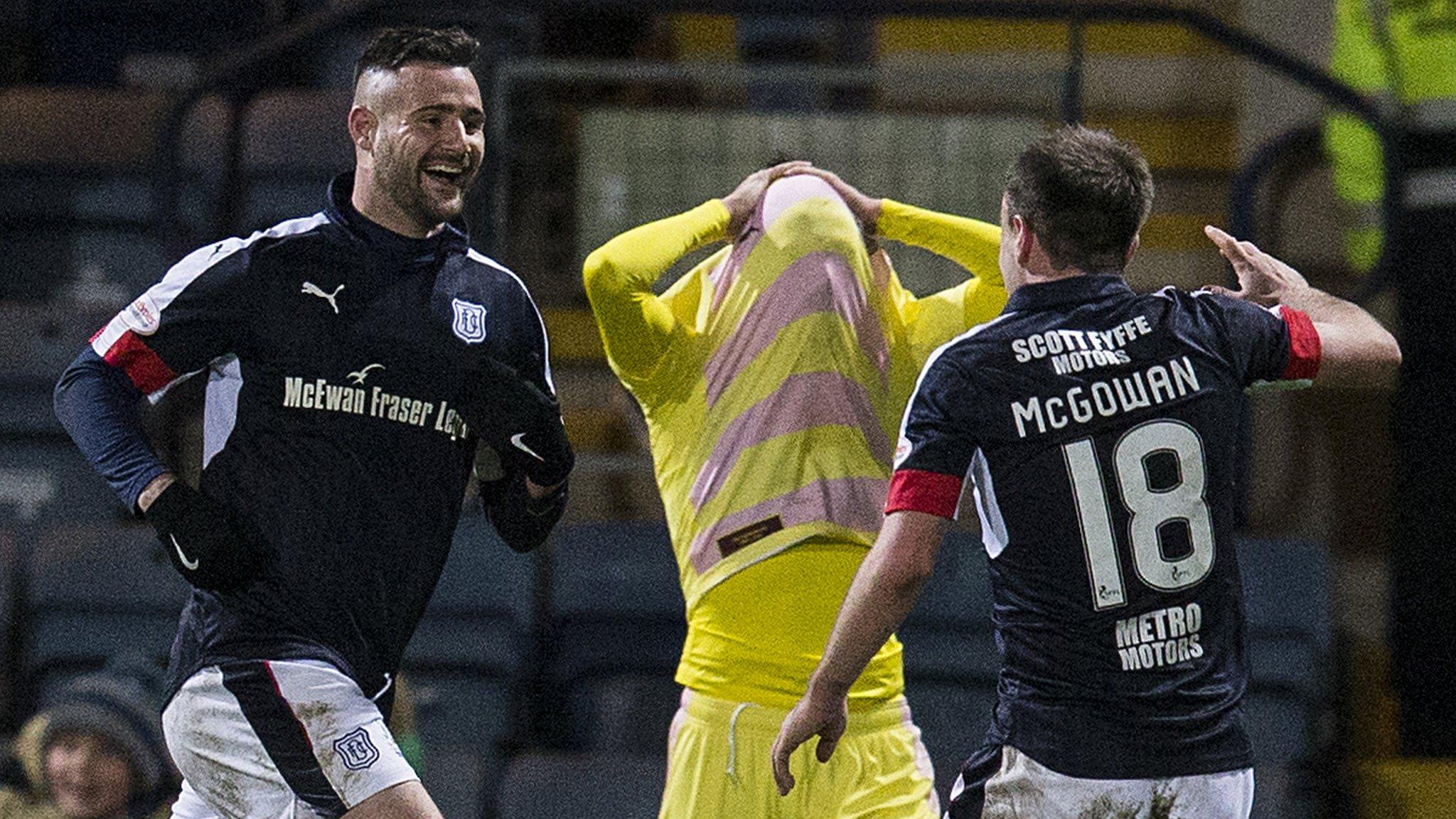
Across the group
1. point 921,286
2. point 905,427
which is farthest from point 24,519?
point 905,427

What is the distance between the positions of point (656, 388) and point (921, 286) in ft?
9.30

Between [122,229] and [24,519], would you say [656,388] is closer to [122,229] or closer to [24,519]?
[24,519]

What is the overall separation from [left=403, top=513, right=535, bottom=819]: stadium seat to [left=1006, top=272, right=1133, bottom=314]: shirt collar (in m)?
3.23

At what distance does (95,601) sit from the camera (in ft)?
21.0

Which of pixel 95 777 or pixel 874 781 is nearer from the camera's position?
pixel 874 781

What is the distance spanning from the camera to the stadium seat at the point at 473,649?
20.6ft

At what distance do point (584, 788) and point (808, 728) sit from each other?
262cm

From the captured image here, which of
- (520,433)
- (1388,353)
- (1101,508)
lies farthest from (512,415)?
(1388,353)

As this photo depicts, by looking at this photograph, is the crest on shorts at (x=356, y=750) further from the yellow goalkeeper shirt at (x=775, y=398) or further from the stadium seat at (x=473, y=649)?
the stadium seat at (x=473, y=649)

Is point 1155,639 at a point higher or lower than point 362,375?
lower

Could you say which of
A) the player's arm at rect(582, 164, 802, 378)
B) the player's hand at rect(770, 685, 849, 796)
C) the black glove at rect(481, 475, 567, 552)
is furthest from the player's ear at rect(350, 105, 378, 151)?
the player's hand at rect(770, 685, 849, 796)

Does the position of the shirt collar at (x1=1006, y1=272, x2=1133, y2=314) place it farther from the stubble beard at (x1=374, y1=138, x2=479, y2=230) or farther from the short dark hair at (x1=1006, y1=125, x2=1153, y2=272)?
the stubble beard at (x1=374, y1=138, x2=479, y2=230)

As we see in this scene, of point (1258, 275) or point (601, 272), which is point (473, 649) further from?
point (1258, 275)

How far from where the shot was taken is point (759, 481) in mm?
4078
